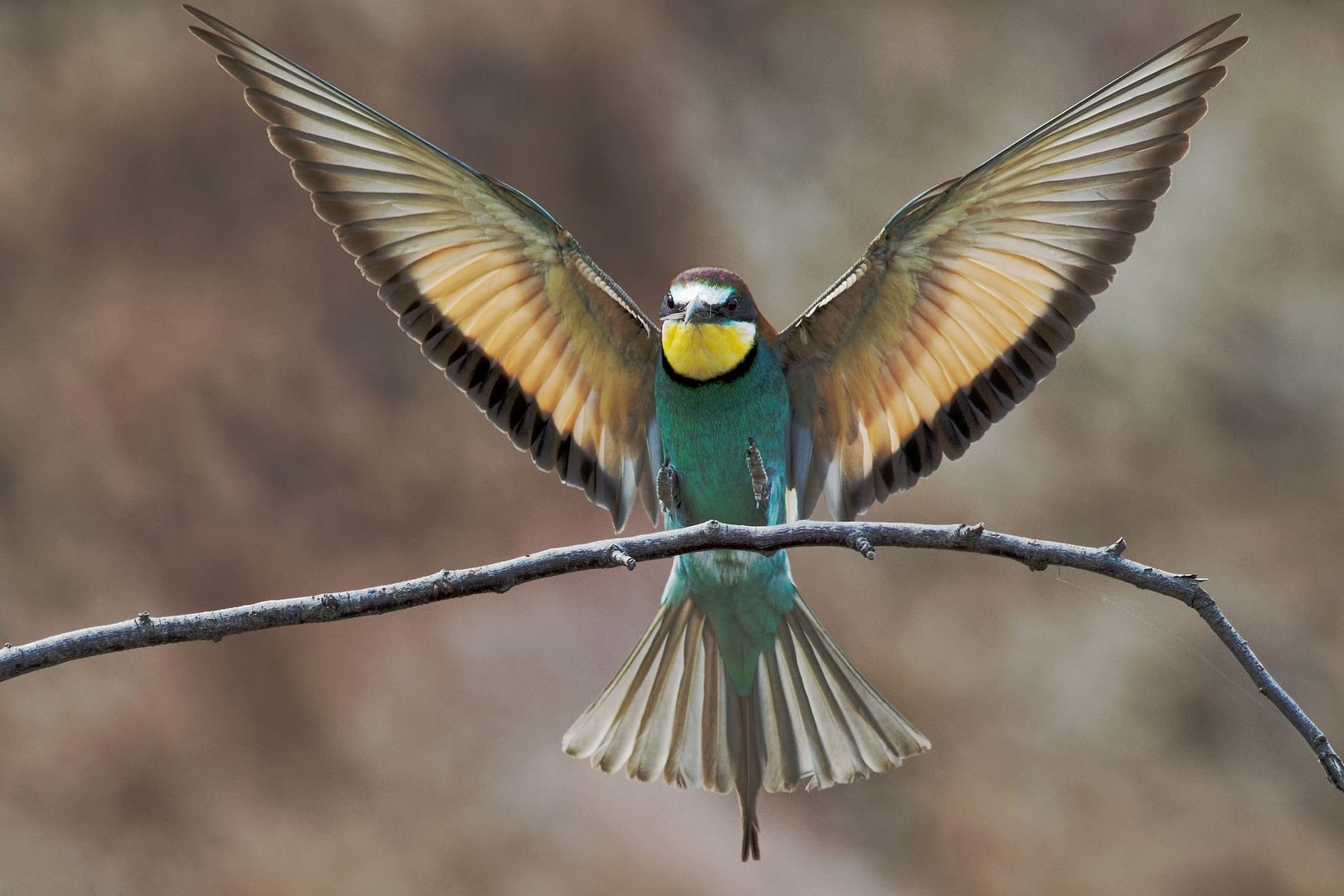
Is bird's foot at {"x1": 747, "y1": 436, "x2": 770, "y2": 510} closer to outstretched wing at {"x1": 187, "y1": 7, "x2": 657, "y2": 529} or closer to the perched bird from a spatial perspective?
the perched bird

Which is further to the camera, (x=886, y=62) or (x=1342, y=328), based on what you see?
(x=886, y=62)

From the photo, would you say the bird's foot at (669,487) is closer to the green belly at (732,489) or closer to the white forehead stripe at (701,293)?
the green belly at (732,489)

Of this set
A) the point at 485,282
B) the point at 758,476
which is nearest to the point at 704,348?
the point at 758,476

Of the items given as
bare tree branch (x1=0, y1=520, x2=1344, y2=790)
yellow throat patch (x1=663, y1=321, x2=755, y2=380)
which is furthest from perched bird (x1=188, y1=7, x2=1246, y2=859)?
bare tree branch (x1=0, y1=520, x2=1344, y2=790)

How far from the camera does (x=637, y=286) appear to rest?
9.96ft

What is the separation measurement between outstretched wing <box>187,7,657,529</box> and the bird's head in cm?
8

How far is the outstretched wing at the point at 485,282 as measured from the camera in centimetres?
155

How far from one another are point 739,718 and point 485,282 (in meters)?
0.65

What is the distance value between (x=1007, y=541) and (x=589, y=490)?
83 centimetres

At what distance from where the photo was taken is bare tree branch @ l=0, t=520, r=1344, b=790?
0.97m

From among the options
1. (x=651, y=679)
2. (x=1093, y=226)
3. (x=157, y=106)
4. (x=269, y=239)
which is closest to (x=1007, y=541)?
(x=1093, y=226)

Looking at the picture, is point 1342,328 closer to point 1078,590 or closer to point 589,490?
point 1078,590

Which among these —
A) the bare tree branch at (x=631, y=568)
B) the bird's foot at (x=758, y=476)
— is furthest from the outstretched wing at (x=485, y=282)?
the bare tree branch at (x=631, y=568)

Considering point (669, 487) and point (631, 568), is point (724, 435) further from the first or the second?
point (631, 568)
